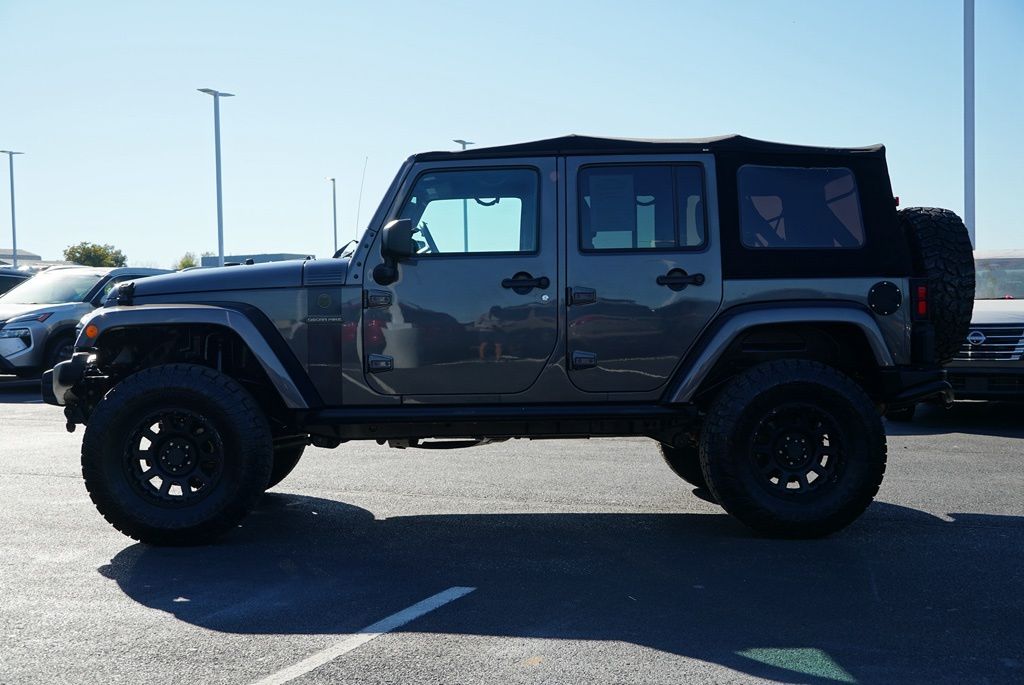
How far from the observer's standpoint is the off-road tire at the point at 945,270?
6586mm

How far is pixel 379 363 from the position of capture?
6.45 metres

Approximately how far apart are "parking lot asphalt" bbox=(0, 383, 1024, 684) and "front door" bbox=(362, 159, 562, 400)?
905 mm

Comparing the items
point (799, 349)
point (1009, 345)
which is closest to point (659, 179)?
point (799, 349)

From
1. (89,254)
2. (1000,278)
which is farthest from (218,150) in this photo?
(1000,278)

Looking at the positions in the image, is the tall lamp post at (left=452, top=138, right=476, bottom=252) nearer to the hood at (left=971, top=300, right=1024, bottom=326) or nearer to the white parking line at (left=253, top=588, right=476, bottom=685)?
the white parking line at (left=253, top=588, right=476, bottom=685)

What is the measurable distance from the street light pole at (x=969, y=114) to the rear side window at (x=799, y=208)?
17.6m

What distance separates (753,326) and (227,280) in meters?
2.94

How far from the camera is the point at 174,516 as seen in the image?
625 centimetres

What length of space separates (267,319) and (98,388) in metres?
1.19

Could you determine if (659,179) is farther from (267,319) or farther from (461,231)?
Result: (267,319)

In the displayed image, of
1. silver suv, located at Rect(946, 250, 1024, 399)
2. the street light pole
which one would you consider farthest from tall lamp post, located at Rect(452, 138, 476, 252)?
the street light pole

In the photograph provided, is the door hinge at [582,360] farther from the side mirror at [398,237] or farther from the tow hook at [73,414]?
the tow hook at [73,414]

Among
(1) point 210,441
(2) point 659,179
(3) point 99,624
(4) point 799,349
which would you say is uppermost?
(2) point 659,179

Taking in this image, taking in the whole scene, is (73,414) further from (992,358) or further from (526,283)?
(992,358)
